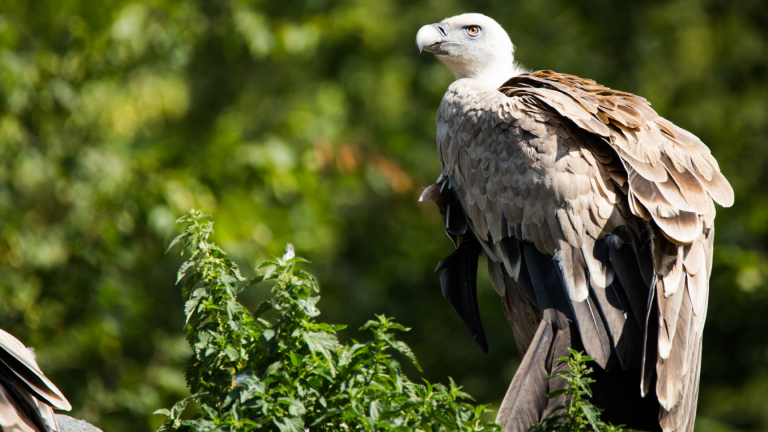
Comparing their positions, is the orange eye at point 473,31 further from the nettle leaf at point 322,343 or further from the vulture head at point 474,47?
the nettle leaf at point 322,343

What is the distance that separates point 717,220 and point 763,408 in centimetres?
244

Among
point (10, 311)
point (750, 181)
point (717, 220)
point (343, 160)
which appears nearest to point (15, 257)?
point (10, 311)

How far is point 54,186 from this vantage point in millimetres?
7738

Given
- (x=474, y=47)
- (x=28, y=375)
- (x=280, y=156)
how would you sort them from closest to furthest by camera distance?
(x=28, y=375), (x=474, y=47), (x=280, y=156)

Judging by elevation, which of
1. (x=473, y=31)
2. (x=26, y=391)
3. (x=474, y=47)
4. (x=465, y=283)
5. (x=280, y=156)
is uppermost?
(x=280, y=156)

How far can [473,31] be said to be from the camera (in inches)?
179

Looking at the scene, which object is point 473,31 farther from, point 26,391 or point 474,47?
point 26,391

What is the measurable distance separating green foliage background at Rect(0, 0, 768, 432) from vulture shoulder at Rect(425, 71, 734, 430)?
3.20 meters

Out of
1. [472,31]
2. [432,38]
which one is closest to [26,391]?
[432,38]

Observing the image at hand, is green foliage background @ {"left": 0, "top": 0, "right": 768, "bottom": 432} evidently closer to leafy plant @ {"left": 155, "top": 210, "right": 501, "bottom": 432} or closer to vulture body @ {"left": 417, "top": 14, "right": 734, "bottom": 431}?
vulture body @ {"left": 417, "top": 14, "right": 734, "bottom": 431}

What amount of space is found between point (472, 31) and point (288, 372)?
9.74 feet

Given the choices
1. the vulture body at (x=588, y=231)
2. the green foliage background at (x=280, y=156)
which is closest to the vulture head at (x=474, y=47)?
the vulture body at (x=588, y=231)

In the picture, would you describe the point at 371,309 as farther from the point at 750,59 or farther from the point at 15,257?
the point at 750,59

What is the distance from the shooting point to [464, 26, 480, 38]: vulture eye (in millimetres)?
4512
